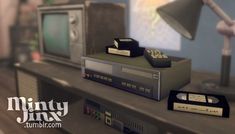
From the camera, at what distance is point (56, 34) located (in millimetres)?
1313

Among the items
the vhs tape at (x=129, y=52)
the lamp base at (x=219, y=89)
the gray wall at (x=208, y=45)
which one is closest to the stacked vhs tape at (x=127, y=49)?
the vhs tape at (x=129, y=52)

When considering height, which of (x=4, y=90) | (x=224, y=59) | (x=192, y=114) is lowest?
(x=4, y=90)

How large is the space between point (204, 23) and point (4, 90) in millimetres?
1625

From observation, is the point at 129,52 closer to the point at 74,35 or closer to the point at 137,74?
the point at 137,74

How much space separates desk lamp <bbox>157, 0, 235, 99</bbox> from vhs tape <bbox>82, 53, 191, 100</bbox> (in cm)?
11

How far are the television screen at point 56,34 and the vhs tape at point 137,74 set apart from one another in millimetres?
296

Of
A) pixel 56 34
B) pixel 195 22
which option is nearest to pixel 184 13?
pixel 195 22

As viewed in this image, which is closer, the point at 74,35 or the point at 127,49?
the point at 127,49

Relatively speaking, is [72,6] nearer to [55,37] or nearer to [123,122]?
[55,37]

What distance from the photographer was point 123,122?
0.99 m

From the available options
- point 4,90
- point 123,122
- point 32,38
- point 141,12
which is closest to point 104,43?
point 123,122

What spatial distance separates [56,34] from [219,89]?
0.87m

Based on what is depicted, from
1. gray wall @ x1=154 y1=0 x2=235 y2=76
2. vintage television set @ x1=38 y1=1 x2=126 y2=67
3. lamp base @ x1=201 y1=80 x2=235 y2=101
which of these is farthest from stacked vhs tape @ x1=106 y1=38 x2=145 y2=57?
gray wall @ x1=154 y1=0 x2=235 y2=76

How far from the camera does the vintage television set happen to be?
1.13m
